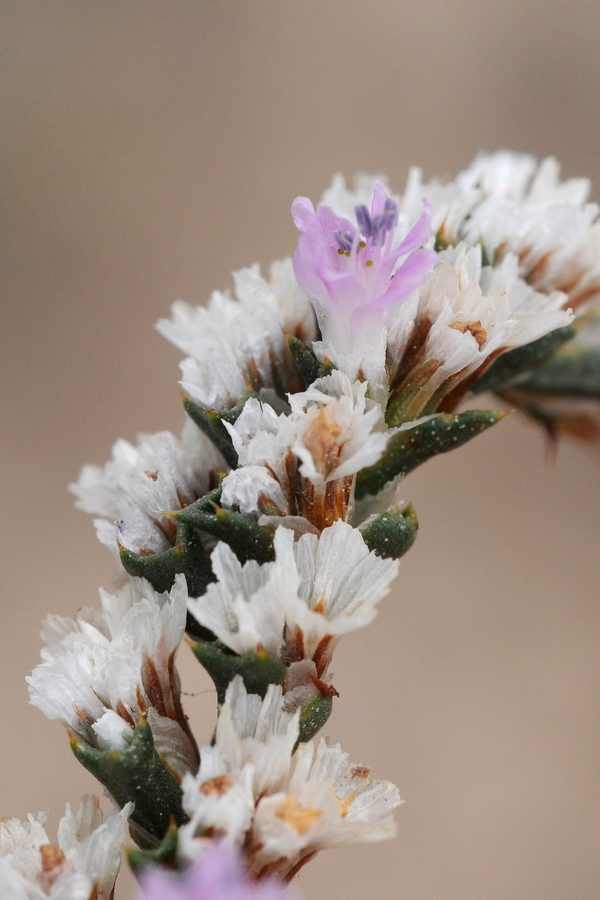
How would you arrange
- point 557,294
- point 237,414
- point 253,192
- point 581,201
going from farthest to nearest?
point 253,192
point 581,201
point 557,294
point 237,414

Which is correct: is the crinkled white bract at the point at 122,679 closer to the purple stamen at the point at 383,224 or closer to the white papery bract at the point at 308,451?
the white papery bract at the point at 308,451

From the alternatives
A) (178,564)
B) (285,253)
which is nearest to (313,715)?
(178,564)

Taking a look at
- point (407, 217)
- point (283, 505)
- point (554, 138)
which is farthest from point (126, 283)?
point (283, 505)

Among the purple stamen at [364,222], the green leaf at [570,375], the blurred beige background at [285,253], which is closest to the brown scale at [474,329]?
the purple stamen at [364,222]

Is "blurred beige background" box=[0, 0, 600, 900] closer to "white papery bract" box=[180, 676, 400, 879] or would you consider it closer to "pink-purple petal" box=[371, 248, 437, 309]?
"white papery bract" box=[180, 676, 400, 879]

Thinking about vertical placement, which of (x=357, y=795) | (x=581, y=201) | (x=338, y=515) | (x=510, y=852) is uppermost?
(x=581, y=201)

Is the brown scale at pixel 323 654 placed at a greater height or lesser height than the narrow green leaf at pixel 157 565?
lesser

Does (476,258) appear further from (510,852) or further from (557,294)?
(510,852)

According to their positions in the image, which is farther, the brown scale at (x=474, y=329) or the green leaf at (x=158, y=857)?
the brown scale at (x=474, y=329)
